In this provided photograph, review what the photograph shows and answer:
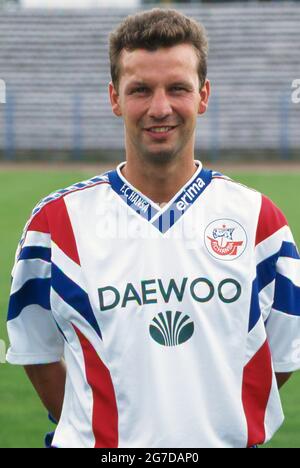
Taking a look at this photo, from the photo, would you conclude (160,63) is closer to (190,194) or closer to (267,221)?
(190,194)

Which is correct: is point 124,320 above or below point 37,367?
above

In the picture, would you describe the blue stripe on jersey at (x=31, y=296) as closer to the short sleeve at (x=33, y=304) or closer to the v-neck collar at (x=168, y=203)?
the short sleeve at (x=33, y=304)

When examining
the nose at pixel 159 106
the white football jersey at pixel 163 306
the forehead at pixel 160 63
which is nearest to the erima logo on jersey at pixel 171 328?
the white football jersey at pixel 163 306

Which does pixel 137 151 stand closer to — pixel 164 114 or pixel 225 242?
pixel 164 114

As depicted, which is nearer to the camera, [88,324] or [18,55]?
[88,324]

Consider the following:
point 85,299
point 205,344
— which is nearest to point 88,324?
point 85,299

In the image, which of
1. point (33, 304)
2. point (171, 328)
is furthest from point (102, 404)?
point (33, 304)

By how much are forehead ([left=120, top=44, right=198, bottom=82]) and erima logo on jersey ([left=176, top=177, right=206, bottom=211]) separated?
288 millimetres

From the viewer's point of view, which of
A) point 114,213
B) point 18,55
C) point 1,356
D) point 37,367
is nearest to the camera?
point 114,213

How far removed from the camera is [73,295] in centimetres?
→ 236

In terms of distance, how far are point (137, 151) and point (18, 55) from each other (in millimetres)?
26472

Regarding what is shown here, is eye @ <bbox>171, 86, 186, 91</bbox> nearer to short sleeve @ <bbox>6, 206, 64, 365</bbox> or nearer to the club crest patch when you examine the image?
the club crest patch

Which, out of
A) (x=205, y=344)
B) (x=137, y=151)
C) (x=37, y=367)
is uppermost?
(x=137, y=151)

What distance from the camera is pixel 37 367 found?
262 cm
